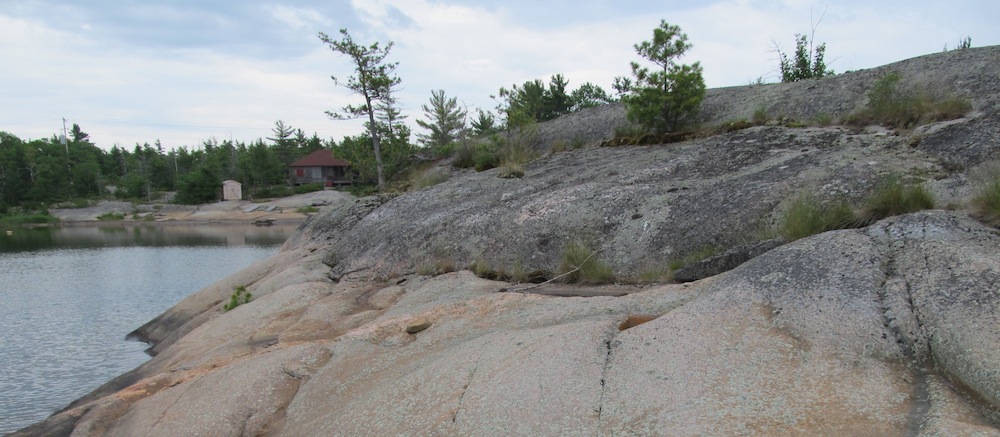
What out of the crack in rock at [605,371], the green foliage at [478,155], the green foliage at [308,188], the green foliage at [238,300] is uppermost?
the green foliage at [478,155]

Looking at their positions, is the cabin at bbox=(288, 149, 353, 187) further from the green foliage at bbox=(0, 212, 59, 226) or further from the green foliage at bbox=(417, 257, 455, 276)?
the green foliage at bbox=(417, 257, 455, 276)

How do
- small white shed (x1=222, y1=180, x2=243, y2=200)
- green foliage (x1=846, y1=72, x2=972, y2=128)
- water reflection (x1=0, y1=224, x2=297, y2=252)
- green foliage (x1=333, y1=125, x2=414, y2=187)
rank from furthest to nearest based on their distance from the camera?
small white shed (x1=222, y1=180, x2=243, y2=200), water reflection (x1=0, y1=224, x2=297, y2=252), green foliage (x1=333, y1=125, x2=414, y2=187), green foliage (x1=846, y1=72, x2=972, y2=128)

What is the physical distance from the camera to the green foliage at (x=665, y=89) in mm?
15281

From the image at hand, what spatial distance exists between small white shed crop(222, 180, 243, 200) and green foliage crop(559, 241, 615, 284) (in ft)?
249

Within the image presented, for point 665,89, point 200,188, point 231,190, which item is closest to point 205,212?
point 231,190

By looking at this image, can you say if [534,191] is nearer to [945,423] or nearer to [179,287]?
[945,423]

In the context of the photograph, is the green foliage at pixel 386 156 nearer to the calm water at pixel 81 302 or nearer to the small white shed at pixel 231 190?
the calm water at pixel 81 302

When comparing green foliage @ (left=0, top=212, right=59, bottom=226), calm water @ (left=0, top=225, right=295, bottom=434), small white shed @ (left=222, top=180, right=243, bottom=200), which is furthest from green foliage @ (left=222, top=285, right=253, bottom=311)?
green foliage @ (left=0, top=212, right=59, bottom=226)

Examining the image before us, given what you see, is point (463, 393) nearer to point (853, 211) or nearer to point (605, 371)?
point (605, 371)

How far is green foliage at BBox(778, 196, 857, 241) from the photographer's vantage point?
23.8 ft

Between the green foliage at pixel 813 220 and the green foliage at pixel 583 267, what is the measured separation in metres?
2.54

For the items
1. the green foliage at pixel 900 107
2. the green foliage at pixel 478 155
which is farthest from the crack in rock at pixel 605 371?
the green foliage at pixel 478 155

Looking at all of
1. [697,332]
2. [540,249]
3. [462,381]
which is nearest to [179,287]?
[540,249]

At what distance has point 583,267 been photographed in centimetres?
965
